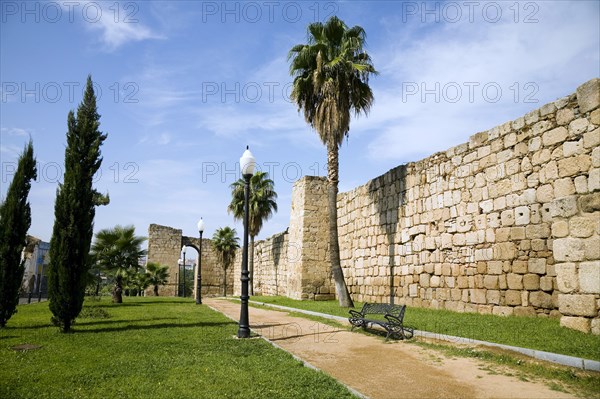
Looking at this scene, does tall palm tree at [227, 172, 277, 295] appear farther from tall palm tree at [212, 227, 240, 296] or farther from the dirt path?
the dirt path

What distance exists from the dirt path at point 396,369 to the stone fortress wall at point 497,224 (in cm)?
283

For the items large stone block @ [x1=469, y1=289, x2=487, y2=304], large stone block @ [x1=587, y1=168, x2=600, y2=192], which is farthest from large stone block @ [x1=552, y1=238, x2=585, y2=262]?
large stone block @ [x1=469, y1=289, x2=487, y2=304]

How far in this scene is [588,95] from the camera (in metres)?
7.43

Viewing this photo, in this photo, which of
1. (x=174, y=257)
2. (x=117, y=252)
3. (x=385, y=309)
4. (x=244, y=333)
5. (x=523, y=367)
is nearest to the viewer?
(x=523, y=367)

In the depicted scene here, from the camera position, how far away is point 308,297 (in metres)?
18.8

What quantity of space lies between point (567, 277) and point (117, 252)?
19248mm

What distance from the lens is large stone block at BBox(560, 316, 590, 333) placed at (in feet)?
22.2

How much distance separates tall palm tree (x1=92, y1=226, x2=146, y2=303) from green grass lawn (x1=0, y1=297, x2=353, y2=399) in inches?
436

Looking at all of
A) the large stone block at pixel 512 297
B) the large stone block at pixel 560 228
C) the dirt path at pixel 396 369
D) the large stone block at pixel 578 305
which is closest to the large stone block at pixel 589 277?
the large stone block at pixel 578 305

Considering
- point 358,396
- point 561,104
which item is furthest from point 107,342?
point 561,104

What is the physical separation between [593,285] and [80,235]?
34.3 ft

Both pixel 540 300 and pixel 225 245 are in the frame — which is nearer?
pixel 540 300

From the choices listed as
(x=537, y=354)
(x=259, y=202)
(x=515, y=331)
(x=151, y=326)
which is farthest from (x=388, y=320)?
(x=259, y=202)

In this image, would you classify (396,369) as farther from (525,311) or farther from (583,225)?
(525,311)
